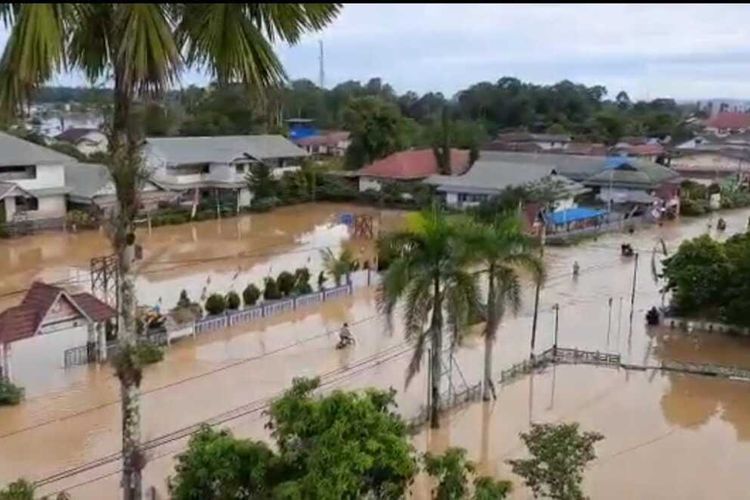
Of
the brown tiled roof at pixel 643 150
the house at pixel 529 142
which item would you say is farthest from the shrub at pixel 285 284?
the house at pixel 529 142

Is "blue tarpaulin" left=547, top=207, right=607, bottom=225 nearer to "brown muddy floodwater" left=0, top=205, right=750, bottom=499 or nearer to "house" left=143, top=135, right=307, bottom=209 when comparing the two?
"brown muddy floodwater" left=0, top=205, right=750, bottom=499

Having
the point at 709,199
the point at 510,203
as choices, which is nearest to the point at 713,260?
the point at 510,203

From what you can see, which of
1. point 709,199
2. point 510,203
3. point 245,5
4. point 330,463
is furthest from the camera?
point 709,199

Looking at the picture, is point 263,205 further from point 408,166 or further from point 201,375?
point 201,375

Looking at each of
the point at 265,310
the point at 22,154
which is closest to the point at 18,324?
the point at 265,310

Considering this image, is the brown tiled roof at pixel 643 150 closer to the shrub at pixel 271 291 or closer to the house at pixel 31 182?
the house at pixel 31 182

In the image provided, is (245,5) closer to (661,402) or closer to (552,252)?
(661,402)

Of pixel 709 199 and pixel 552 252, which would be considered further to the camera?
pixel 709 199
